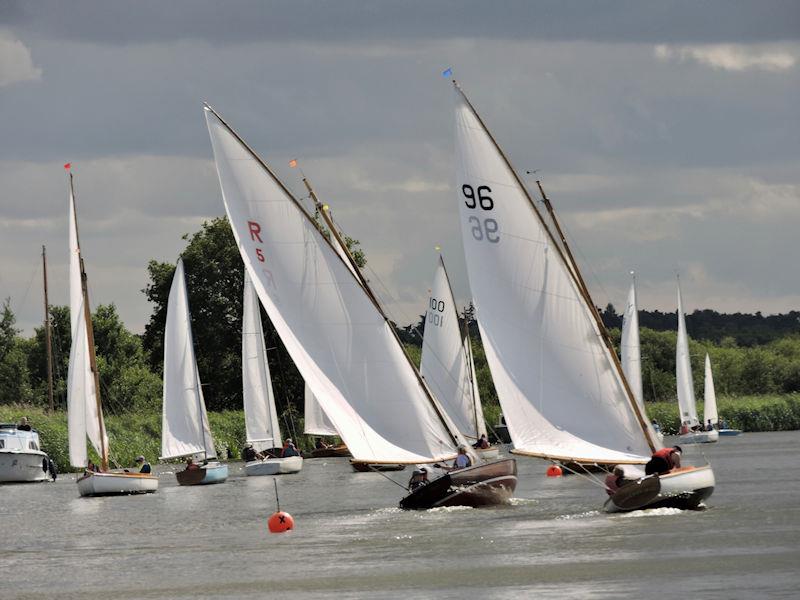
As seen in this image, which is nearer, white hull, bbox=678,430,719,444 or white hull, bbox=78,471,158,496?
white hull, bbox=78,471,158,496

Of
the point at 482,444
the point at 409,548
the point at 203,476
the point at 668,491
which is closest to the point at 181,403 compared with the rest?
the point at 203,476

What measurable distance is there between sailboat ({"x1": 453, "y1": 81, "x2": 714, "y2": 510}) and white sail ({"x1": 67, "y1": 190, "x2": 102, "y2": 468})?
104ft

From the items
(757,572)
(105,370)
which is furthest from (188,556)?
(105,370)

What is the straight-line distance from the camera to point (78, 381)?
7631 centimetres

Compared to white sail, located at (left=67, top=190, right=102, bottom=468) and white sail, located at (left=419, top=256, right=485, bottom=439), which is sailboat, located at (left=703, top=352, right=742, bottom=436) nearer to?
white sail, located at (left=419, top=256, right=485, bottom=439)

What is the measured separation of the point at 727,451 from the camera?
339 feet

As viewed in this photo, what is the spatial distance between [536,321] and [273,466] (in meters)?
42.9

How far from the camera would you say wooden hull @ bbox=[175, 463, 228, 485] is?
8369cm

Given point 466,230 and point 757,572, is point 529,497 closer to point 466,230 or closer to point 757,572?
point 466,230

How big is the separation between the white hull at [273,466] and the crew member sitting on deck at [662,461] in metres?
43.7

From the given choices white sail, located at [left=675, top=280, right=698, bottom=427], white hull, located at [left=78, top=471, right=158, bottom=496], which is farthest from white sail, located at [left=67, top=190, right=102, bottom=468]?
white sail, located at [left=675, top=280, right=698, bottom=427]

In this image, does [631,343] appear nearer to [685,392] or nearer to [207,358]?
[685,392]

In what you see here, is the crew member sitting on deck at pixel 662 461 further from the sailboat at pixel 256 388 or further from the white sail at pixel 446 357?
the white sail at pixel 446 357

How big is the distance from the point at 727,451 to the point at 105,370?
66.1 metres
